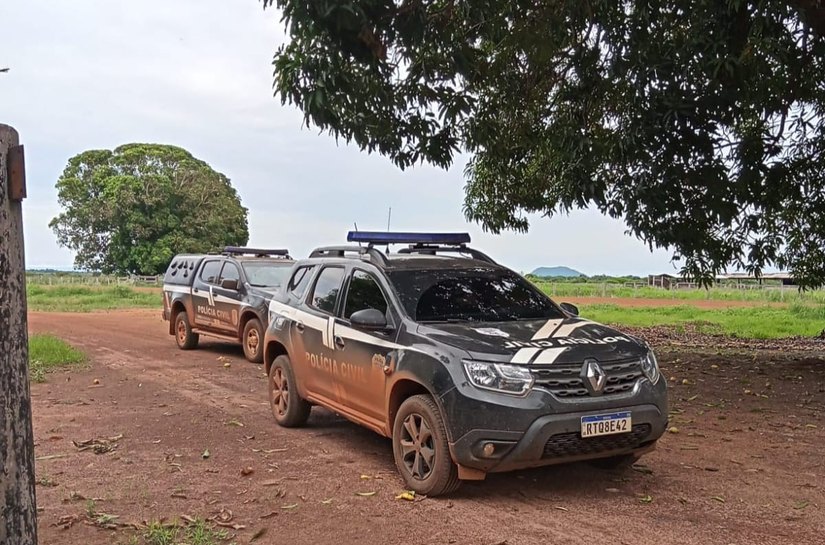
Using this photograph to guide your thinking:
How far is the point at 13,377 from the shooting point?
2768mm

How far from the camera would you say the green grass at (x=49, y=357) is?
1129 centimetres

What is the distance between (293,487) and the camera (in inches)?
214

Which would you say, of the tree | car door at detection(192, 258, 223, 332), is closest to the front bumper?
car door at detection(192, 258, 223, 332)

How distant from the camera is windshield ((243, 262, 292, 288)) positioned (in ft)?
42.3

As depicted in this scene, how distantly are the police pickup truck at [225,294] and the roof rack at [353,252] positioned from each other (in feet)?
14.4

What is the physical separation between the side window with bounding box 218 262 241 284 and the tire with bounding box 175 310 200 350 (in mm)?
1566

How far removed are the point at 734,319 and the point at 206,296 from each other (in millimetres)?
18328

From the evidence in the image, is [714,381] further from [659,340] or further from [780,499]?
[659,340]

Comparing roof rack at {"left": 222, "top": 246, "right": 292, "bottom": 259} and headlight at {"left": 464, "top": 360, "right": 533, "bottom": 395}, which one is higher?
roof rack at {"left": 222, "top": 246, "right": 292, "bottom": 259}

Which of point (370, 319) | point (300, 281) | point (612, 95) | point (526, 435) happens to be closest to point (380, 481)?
point (370, 319)

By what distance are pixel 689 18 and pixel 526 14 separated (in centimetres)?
194

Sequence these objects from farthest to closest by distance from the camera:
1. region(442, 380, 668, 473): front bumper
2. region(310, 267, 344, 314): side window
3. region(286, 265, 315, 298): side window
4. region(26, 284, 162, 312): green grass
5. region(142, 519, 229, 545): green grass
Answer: region(26, 284, 162, 312): green grass < region(286, 265, 315, 298): side window < region(310, 267, 344, 314): side window < region(442, 380, 668, 473): front bumper < region(142, 519, 229, 545): green grass

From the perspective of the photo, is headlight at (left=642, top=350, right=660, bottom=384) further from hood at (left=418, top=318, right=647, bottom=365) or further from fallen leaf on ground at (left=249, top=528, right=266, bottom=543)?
fallen leaf on ground at (left=249, top=528, right=266, bottom=543)

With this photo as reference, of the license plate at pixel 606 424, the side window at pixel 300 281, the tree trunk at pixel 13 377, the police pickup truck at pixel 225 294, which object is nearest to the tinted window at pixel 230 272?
the police pickup truck at pixel 225 294
